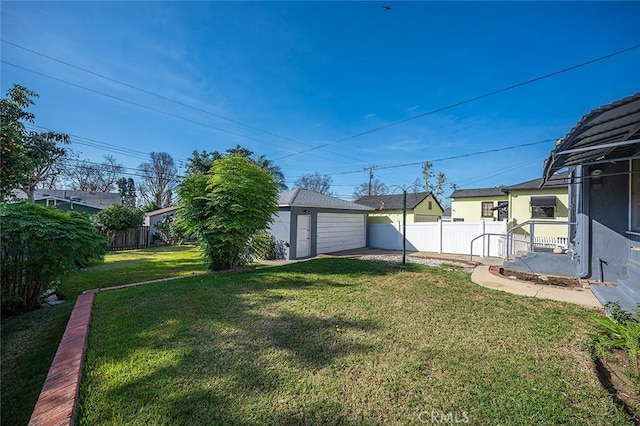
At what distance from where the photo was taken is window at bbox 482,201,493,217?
66.9 ft

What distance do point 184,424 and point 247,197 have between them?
6.55m

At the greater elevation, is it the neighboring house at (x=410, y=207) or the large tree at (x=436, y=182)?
the large tree at (x=436, y=182)

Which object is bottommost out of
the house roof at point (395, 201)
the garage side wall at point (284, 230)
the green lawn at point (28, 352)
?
the green lawn at point (28, 352)

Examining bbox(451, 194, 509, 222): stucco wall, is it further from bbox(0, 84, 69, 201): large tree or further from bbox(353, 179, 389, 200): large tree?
bbox(0, 84, 69, 201): large tree

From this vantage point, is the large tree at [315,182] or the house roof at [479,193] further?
the large tree at [315,182]

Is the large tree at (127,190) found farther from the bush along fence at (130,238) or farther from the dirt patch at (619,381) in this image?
the dirt patch at (619,381)

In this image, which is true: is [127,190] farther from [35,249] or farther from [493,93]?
[493,93]

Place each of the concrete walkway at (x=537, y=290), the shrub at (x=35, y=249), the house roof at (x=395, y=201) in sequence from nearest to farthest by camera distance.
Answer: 1. the shrub at (x=35, y=249)
2. the concrete walkway at (x=537, y=290)
3. the house roof at (x=395, y=201)

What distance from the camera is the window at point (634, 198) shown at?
17.7 feet

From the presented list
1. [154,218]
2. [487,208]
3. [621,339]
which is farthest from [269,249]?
[487,208]

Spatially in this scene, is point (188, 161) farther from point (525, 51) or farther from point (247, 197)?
point (525, 51)

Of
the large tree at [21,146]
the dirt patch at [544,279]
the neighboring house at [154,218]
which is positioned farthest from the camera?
the neighboring house at [154,218]
